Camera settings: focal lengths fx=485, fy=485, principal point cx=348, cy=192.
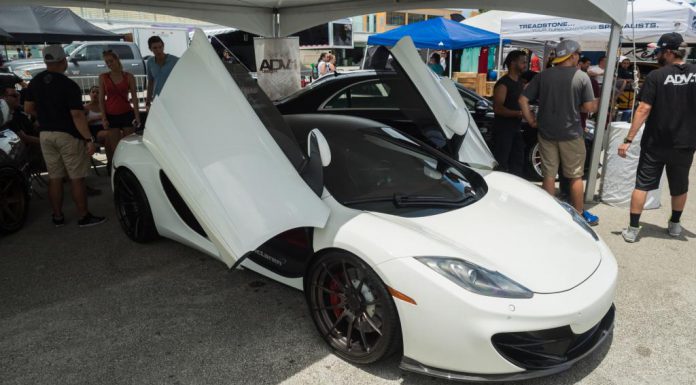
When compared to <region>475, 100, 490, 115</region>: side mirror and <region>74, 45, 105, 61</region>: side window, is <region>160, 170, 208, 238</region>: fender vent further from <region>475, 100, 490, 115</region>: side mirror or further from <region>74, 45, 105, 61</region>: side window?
<region>74, 45, 105, 61</region>: side window

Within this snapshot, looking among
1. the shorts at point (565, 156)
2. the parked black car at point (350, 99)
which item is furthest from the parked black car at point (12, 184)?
the shorts at point (565, 156)

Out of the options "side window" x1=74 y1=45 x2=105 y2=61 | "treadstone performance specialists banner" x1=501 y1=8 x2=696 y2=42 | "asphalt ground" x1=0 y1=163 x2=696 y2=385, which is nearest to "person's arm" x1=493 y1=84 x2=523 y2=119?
"asphalt ground" x1=0 y1=163 x2=696 y2=385

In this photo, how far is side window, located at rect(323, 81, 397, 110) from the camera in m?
5.84

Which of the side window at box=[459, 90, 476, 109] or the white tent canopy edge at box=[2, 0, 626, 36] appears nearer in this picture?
A: the white tent canopy edge at box=[2, 0, 626, 36]

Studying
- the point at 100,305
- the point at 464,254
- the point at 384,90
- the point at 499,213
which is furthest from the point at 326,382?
the point at 384,90

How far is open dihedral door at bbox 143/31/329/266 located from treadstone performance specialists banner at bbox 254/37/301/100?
4.65 m

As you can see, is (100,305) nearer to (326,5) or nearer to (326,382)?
(326,382)

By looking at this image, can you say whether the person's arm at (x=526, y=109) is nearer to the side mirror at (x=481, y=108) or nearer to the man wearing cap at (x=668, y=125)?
the man wearing cap at (x=668, y=125)

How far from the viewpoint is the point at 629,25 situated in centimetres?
881

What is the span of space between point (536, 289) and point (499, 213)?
0.69 meters

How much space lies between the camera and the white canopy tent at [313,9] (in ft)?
15.8

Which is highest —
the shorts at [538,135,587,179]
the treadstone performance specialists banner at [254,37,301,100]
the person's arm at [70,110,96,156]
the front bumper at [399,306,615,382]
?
the treadstone performance specialists banner at [254,37,301,100]

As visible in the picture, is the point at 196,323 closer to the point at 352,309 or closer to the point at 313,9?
the point at 352,309

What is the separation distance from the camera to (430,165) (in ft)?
10.6
